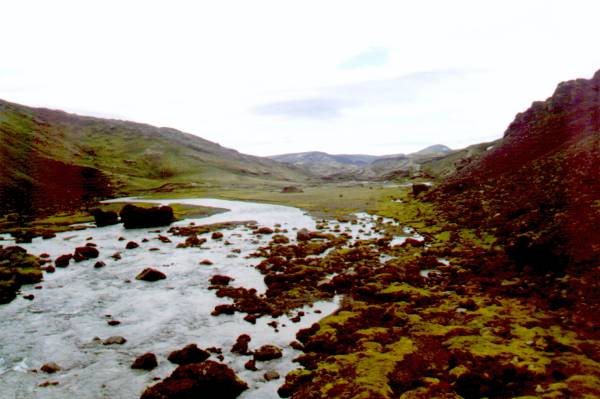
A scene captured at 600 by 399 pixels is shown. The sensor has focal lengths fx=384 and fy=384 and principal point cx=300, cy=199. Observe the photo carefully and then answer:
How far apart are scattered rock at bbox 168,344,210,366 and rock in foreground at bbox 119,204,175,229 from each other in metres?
45.6

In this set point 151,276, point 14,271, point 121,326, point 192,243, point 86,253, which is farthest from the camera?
point 192,243

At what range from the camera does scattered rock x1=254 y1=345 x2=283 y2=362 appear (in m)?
17.5

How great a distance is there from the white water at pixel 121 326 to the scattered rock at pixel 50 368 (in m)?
0.22

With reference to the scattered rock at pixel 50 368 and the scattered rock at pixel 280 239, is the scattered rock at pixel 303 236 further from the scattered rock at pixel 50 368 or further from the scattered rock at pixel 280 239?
the scattered rock at pixel 50 368

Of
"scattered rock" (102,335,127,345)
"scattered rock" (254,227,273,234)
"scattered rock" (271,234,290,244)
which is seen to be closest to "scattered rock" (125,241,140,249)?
"scattered rock" (254,227,273,234)

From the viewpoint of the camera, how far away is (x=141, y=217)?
59031 millimetres

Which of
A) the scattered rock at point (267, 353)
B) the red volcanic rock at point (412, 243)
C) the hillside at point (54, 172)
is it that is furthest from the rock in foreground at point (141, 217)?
the scattered rock at point (267, 353)

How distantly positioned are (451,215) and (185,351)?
4130cm

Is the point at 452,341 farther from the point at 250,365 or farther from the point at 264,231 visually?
the point at 264,231

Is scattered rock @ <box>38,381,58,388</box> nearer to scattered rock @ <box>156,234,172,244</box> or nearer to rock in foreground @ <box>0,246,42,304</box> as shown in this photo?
rock in foreground @ <box>0,246,42,304</box>

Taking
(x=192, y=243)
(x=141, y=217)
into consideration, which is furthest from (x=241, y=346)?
(x=141, y=217)

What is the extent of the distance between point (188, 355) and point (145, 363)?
6.05ft

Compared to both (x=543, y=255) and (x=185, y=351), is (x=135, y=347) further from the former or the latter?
(x=543, y=255)

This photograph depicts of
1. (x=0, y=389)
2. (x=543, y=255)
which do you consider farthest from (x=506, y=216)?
(x=0, y=389)
